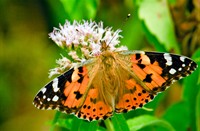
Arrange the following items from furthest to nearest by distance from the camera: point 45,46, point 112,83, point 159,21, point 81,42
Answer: point 45,46 → point 159,21 → point 81,42 → point 112,83

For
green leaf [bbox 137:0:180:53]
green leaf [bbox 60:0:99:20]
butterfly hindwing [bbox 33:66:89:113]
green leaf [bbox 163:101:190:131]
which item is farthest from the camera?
green leaf [bbox 163:101:190:131]

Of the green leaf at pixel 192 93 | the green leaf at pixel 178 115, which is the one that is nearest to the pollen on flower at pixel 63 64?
the green leaf at pixel 192 93

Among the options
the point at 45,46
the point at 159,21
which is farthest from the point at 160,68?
the point at 45,46

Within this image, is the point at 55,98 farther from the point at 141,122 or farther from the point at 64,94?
the point at 141,122

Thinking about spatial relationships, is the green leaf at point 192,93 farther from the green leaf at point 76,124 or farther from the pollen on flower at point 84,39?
the green leaf at point 76,124

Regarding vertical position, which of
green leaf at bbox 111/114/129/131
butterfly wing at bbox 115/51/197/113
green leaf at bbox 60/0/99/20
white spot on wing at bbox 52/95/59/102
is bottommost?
green leaf at bbox 111/114/129/131

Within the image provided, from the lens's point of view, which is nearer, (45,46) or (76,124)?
(76,124)

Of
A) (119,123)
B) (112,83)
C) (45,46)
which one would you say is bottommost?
(119,123)

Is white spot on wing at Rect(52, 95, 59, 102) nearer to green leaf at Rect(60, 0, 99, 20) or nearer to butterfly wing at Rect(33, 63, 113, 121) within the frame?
butterfly wing at Rect(33, 63, 113, 121)

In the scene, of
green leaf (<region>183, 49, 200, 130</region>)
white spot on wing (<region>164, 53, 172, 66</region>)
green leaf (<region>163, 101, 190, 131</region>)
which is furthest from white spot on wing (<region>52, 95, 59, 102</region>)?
green leaf (<region>163, 101, 190, 131</region>)
